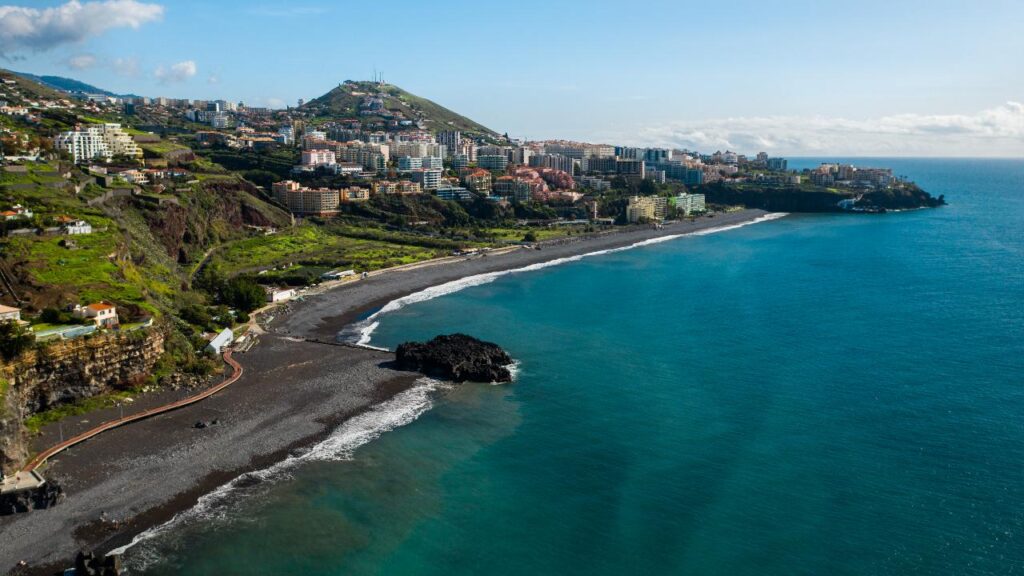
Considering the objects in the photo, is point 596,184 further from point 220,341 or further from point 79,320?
point 79,320

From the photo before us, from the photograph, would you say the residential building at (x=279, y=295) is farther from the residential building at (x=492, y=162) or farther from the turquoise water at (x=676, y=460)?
the residential building at (x=492, y=162)

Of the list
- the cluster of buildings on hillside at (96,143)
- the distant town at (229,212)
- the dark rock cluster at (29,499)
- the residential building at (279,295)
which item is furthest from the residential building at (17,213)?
the cluster of buildings on hillside at (96,143)

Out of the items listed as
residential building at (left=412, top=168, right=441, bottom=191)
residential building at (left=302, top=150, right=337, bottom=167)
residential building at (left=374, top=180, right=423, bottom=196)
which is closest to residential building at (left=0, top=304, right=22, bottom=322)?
residential building at (left=374, top=180, right=423, bottom=196)

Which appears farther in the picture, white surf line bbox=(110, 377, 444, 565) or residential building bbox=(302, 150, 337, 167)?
residential building bbox=(302, 150, 337, 167)

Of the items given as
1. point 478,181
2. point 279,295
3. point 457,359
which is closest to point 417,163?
point 478,181

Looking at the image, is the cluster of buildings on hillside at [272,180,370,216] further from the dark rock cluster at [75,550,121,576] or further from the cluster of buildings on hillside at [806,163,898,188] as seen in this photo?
the cluster of buildings on hillside at [806,163,898,188]
